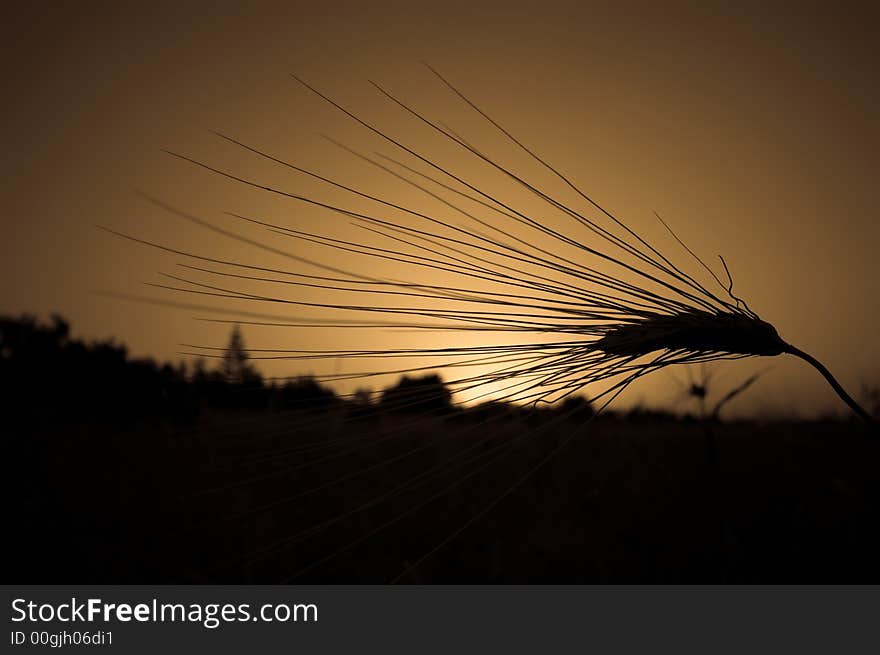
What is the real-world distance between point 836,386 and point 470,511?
101 inches

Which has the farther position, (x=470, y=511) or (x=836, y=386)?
(x=470, y=511)

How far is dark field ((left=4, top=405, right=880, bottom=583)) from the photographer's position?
8.68 ft

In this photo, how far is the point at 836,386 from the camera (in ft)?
2.18

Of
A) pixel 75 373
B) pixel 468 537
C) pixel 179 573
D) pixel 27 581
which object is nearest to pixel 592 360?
pixel 468 537

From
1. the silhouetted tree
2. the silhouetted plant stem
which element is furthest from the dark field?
the silhouetted plant stem

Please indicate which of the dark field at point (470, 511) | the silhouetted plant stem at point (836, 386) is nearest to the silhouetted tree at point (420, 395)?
the silhouetted plant stem at point (836, 386)

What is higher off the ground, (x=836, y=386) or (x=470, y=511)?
(x=836, y=386)

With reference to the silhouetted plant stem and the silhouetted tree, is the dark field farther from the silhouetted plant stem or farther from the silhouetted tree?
the silhouetted plant stem

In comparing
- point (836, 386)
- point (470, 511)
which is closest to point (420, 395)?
point (836, 386)

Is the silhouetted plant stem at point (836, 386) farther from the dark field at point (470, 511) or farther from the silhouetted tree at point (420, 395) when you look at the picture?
the dark field at point (470, 511)

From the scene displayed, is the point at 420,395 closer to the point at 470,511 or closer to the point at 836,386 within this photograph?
the point at 836,386

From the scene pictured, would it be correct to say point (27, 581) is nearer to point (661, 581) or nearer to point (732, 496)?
point (661, 581)

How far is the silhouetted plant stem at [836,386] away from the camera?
635 mm

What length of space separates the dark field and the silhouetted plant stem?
1932 millimetres
